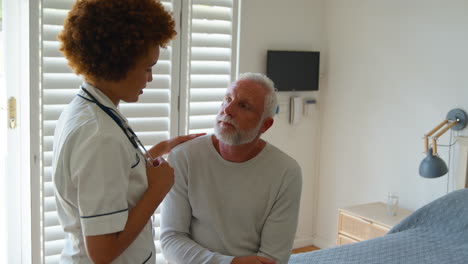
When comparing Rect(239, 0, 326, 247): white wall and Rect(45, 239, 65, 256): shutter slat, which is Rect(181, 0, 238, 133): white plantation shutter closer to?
Rect(239, 0, 326, 247): white wall

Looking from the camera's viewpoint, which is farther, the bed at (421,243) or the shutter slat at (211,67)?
the shutter slat at (211,67)

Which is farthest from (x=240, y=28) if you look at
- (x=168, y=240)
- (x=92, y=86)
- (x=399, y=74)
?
(x=92, y=86)

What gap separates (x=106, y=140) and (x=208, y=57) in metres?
2.10

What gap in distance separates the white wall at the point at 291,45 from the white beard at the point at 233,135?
61.6 inches

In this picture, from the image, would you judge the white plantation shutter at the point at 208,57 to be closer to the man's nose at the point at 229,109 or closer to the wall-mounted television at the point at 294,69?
the wall-mounted television at the point at 294,69

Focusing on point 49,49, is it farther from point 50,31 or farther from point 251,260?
point 251,260

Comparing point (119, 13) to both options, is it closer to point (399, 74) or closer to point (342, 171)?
point (399, 74)

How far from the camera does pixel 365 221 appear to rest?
3.03 m

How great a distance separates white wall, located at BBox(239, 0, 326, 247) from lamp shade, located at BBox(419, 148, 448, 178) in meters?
1.21

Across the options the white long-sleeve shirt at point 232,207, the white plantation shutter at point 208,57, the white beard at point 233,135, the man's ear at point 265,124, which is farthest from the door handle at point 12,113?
the man's ear at point 265,124

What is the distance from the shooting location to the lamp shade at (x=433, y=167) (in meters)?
2.75

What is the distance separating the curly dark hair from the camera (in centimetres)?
114

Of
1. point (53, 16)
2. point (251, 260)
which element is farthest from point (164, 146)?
point (53, 16)

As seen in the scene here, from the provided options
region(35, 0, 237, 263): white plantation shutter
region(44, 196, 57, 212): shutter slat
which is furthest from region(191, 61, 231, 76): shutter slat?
region(44, 196, 57, 212): shutter slat
